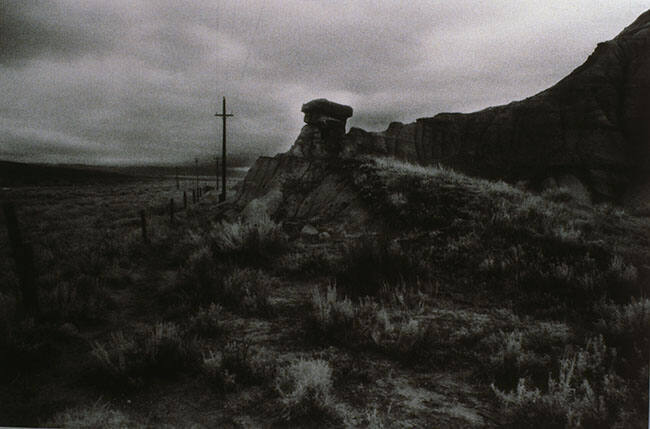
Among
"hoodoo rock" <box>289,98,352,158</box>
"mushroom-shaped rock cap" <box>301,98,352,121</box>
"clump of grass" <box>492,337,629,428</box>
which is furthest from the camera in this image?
"mushroom-shaped rock cap" <box>301,98,352,121</box>

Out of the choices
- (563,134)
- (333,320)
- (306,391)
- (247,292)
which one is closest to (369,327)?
(333,320)

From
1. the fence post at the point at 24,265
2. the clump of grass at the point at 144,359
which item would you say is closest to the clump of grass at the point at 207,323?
the clump of grass at the point at 144,359

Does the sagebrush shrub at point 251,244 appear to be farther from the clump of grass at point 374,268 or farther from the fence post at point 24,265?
the fence post at point 24,265

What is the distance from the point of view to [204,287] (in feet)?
19.6

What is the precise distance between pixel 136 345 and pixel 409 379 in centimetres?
306

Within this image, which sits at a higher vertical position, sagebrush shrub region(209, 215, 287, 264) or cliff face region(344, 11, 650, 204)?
cliff face region(344, 11, 650, 204)

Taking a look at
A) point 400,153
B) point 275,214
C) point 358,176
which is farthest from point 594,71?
point 275,214

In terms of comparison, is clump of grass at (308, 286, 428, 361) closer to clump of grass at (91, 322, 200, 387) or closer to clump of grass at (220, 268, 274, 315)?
clump of grass at (220, 268, 274, 315)

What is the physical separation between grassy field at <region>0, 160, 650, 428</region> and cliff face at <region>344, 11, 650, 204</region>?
39.8ft

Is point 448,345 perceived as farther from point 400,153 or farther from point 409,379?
point 400,153

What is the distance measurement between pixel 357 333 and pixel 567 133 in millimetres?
24406

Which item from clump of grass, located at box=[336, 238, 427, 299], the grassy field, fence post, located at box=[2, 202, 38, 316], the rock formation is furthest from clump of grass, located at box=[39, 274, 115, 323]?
the rock formation

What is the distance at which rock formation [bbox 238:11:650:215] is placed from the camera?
19938mm

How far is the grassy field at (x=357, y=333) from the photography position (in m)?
3.14
